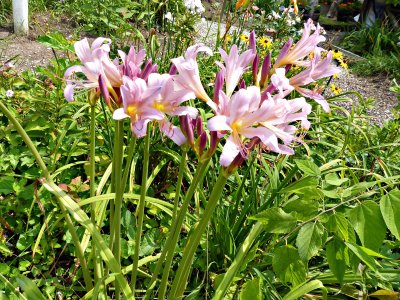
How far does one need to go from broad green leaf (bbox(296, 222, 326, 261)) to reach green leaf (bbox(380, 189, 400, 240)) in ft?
0.49

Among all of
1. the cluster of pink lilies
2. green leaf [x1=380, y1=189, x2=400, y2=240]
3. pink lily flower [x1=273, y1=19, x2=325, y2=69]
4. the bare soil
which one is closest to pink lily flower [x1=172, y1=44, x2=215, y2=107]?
the cluster of pink lilies

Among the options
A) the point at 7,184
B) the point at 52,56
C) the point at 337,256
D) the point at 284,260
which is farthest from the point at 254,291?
the point at 52,56

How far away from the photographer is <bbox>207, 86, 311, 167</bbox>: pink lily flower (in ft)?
3.02

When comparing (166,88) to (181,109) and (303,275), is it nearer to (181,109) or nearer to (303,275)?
(181,109)

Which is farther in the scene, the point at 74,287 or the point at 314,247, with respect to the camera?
the point at 74,287

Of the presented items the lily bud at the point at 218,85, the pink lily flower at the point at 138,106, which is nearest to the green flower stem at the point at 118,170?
the pink lily flower at the point at 138,106

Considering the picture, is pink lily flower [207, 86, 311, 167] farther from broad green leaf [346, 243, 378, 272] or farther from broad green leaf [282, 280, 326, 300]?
broad green leaf [282, 280, 326, 300]

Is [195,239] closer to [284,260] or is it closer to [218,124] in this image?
[284,260]

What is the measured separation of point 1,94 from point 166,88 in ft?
6.49

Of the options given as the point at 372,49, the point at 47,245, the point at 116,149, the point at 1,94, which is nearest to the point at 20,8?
the point at 1,94

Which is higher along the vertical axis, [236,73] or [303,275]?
[236,73]

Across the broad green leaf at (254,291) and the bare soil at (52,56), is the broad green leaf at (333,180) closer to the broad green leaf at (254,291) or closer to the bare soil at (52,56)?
the broad green leaf at (254,291)

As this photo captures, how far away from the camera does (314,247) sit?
108 cm

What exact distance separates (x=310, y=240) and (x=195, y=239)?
0.97 ft
